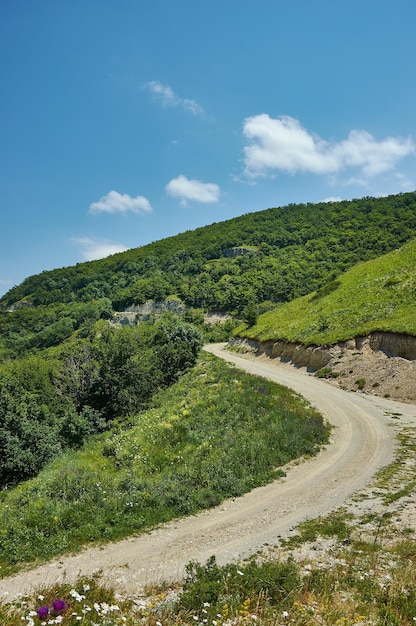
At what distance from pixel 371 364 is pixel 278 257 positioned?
12188 centimetres

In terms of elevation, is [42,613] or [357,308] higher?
[357,308]

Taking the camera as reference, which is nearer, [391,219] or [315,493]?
[315,493]

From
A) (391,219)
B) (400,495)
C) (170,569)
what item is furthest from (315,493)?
(391,219)

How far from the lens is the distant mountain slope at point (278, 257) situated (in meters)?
129

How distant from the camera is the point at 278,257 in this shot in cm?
15338

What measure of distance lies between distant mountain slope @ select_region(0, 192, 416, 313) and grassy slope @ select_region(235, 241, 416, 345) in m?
45.7

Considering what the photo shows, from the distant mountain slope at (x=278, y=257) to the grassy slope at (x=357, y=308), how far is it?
45693mm

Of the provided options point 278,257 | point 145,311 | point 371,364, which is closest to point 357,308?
point 371,364

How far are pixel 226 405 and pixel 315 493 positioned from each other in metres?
10.8

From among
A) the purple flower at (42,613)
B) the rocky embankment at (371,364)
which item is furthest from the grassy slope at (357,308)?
the purple flower at (42,613)

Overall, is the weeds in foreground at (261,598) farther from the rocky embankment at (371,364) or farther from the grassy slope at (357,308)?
the grassy slope at (357,308)

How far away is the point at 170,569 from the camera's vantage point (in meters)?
9.70

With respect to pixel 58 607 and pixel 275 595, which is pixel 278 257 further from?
pixel 58 607

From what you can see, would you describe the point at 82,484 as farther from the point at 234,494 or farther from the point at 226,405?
the point at 226,405
